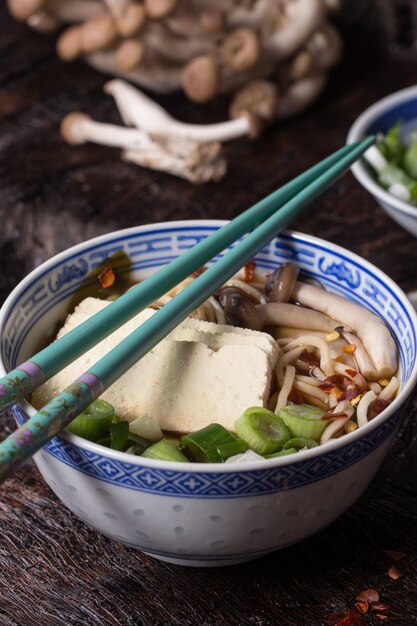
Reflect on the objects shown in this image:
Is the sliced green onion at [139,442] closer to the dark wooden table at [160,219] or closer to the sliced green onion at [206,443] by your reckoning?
the sliced green onion at [206,443]

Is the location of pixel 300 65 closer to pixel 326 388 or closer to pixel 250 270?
pixel 250 270

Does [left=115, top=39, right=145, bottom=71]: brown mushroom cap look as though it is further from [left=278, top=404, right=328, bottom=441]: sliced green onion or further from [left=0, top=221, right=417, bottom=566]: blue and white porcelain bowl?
[left=278, top=404, right=328, bottom=441]: sliced green onion

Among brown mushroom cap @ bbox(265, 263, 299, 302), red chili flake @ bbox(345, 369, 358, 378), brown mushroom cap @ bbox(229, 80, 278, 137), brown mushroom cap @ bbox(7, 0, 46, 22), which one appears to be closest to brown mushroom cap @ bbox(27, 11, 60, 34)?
brown mushroom cap @ bbox(7, 0, 46, 22)

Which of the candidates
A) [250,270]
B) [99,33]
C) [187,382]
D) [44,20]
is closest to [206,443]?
[187,382]

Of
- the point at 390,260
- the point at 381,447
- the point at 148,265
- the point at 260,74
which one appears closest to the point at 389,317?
the point at 381,447

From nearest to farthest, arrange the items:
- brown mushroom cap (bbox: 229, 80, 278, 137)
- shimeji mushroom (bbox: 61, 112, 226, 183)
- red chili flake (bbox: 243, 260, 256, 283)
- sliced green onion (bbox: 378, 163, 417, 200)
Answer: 1. red chili flake (bbox: 243, 260, 256, 283)
2. sliced green onion (bbox: 378, 163, 417, 200)
3. shimeji mushroom (bbox: 61, 112, 226, 183)
4. brown mushroom cap (bbox: 229, 80, 278, 137)

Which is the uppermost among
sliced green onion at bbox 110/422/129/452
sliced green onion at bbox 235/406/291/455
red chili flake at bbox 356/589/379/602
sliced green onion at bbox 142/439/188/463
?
sliced green onion at bbox 110/422/129/452

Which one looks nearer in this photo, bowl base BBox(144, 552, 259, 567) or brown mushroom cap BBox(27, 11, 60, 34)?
bowl base BBox(144, 552, 259, 567)
